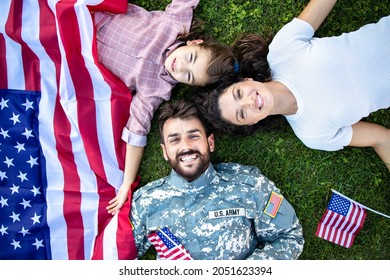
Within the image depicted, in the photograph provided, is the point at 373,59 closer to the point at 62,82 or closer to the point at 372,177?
the point at 372,177

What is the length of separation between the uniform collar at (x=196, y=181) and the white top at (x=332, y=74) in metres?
0.82

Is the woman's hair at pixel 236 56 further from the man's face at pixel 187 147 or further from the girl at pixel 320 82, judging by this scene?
the man's face at pixel 187 147

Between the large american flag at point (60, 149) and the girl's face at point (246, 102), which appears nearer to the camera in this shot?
the girl's face at point (246, 102)

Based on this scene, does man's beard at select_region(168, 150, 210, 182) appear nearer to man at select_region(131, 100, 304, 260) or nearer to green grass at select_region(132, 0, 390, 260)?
man at select_region(131, 100, 304, 260)

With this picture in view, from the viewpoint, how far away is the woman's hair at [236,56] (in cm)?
345

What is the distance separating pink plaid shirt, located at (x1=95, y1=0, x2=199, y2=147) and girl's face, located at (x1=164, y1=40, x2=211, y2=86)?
265 mm

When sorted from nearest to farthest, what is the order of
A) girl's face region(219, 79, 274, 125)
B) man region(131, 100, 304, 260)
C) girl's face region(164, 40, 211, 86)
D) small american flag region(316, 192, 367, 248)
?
girl's face region(219, 79, 274, 125) < girl's face region(164, 40, 211, 86) < man region(131, 100, 304, 260) < small american flag region(316, 192, 367, 248)

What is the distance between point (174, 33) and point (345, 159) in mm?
1858

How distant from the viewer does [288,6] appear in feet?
12.8

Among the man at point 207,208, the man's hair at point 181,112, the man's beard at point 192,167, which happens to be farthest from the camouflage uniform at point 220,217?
the man's hair at point 181,112

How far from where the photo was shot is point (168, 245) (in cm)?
371

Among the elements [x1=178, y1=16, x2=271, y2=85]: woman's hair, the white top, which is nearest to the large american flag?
[x1=178, y1=16, x2=271, y2=85]: woman's hair

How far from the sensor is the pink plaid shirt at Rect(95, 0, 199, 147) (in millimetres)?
3703

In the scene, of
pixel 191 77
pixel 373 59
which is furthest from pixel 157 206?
pixel 373 59
